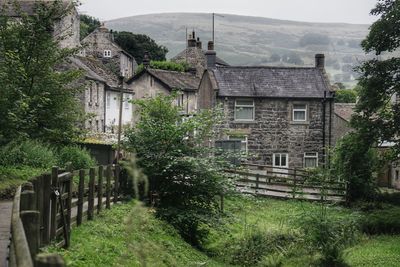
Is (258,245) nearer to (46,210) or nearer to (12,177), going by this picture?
(12,177)

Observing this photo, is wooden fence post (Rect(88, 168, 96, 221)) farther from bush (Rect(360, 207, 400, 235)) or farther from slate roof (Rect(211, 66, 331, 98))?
slate roof (Rect(211, 66, 331, 98))

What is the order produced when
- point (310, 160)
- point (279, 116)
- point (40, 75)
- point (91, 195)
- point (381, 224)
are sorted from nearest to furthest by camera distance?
point (91, 195) → point (40, 75) → point (381, 224) → point (279, 116) → point (310, 160)

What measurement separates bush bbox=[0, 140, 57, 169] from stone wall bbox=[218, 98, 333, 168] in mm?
20122

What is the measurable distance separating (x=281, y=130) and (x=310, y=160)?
10.1 ft

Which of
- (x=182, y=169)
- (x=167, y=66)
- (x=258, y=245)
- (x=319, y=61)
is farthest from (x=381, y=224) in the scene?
(x=167, y=66)

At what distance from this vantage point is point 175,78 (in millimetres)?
68562

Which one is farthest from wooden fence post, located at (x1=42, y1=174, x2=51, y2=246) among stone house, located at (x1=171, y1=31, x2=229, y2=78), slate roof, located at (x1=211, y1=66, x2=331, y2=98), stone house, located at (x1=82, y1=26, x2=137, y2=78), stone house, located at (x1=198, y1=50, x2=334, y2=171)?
stone house, located at (x1=171, y1=31, x2=229, y2=78)

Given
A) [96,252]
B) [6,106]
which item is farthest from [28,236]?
[6,106]

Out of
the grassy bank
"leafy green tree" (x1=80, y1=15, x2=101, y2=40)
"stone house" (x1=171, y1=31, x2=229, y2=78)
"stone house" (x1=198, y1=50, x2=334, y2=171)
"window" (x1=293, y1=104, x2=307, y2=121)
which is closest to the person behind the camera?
the grassy bank

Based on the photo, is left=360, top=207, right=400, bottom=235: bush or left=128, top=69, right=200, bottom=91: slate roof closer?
left=360, top=207, right=400, bottom=235: bush

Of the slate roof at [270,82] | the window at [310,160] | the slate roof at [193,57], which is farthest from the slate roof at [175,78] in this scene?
the window at [310,160]

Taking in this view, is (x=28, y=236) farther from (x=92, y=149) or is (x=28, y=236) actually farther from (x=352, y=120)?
(x=92, y=149)

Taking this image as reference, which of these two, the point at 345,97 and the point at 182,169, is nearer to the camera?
the point at 182,169

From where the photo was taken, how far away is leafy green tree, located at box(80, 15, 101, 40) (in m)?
91.6
